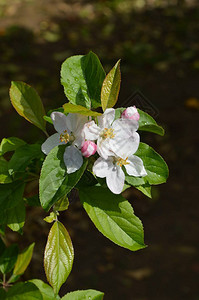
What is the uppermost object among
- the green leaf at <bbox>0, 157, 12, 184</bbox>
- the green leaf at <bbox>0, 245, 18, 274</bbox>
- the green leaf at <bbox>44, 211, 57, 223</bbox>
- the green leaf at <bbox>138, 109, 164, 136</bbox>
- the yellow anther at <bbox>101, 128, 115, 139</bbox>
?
the yellow anther at <bbox>101, 128, 115, 139</bbox>

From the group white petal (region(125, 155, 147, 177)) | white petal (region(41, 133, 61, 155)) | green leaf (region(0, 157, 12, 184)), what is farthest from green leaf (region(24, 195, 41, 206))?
white petal (region(125, 155, 147, 177))

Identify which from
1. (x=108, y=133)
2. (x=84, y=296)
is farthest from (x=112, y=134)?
(x=84, y=296)

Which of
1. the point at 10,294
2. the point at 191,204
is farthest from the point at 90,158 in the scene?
the point at 191,204

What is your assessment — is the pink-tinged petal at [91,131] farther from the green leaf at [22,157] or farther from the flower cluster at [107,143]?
the green leaf at [22,157]

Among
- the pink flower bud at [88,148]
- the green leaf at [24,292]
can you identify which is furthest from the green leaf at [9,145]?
the green leaf at [24,292]

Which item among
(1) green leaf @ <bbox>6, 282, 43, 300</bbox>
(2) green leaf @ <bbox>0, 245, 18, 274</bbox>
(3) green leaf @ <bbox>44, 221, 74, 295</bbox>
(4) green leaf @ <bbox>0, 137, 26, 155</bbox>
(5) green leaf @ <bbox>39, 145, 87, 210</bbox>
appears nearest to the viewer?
(5) green leaf @ <bbox>39, 145, 87, 210</bbox>

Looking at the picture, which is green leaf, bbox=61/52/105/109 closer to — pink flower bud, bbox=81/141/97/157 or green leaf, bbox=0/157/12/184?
pink flower bud, bbox=81/141/97/157

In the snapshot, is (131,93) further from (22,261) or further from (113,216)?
(113,216)
